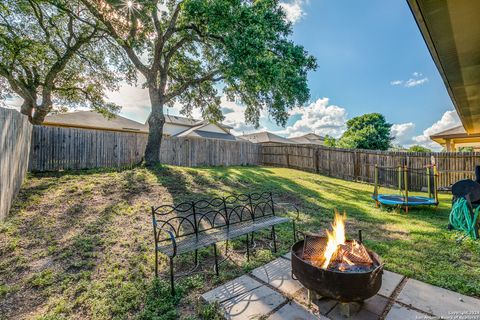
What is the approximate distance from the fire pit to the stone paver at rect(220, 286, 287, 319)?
14.2 inches

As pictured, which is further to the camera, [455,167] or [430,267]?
[455,167]

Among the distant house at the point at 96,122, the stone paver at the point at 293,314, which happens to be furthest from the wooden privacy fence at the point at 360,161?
the stone paver at the point at 293,314

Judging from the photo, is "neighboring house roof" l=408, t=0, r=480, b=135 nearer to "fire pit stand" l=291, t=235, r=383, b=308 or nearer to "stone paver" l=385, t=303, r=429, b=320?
"fire pit stand" l=291, t=235, r=383, b=308

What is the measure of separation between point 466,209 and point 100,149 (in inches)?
447

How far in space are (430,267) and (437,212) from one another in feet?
14.7

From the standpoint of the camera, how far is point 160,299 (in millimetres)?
2434

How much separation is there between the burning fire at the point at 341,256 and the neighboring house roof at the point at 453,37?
2.20 m

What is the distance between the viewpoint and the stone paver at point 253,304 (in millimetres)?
2105

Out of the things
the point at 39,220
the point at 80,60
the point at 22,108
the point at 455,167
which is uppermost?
the point at 80,60

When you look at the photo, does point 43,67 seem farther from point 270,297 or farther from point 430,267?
point 430,267

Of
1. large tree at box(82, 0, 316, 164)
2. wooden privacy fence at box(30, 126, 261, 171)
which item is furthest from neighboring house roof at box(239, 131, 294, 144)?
large tree at box(82, 0, 316, 164)

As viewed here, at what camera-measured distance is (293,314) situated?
208cm

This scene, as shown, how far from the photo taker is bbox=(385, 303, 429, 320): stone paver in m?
2.03

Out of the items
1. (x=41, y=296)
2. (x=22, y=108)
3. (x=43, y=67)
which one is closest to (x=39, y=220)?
(x=41, y=296)
